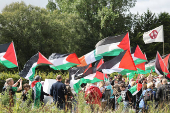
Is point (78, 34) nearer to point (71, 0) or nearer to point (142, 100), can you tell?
point (71, 0)

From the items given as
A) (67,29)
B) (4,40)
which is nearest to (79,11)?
(67,29)

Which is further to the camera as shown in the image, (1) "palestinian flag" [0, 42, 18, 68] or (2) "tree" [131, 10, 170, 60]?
(2) "tree" [131, 10, 170, 60]

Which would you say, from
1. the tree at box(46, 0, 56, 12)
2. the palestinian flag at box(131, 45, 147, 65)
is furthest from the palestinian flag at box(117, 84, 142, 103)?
the tree at box(46, 0, 56, 12)

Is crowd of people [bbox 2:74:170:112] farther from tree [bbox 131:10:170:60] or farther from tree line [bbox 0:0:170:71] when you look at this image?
tree [bbox 131:10:170:60]

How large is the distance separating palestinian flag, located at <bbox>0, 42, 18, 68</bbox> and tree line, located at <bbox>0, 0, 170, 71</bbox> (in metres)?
20.2

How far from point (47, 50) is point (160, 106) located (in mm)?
25691

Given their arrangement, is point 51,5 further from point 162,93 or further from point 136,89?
point 162,93

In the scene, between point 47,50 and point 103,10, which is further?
point 103,10

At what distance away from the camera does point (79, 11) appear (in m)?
36.4

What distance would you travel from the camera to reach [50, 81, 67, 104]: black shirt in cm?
769

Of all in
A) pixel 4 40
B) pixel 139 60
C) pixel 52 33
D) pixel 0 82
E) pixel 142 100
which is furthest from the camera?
pixel 52 33

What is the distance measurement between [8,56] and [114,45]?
4838 millimetres

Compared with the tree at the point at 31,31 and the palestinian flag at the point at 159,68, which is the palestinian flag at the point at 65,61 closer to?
the palestinian flag at the point at 159,68

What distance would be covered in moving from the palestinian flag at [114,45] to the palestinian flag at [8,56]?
3890mm
